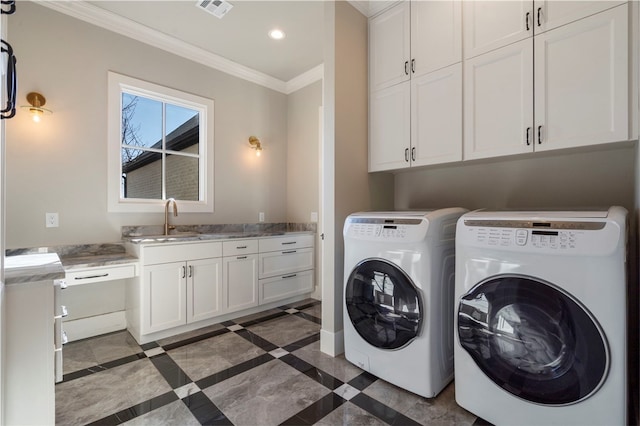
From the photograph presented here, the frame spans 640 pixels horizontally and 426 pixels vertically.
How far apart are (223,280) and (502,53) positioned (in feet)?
8.84

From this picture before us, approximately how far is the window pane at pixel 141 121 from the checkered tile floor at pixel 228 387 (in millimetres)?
1801

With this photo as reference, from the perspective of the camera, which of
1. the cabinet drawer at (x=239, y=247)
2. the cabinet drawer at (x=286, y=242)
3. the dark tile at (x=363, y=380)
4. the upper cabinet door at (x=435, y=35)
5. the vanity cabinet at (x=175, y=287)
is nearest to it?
the dark tile at (x=363, y=380)

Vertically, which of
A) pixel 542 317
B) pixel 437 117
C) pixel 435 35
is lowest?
pixel 542 317

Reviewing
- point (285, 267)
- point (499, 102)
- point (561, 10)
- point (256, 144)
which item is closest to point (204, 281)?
point (285, 267)

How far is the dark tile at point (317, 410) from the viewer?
1.47m

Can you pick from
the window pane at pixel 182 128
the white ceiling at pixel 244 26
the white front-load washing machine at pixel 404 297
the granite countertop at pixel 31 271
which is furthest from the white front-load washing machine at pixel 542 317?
the window pane at pixel 182 128

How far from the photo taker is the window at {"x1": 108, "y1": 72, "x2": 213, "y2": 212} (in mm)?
2646

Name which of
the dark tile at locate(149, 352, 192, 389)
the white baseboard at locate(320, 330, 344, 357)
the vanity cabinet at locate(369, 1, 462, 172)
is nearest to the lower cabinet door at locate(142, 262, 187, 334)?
the dark tile at locate(149, 352, 192, 389)

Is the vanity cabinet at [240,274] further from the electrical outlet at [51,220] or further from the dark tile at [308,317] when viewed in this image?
the electrical outlet at [51,220]

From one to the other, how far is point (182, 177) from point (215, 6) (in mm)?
1618

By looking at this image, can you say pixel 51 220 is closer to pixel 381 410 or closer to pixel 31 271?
pixel 31 271

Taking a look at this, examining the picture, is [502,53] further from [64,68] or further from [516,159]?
[64,68]

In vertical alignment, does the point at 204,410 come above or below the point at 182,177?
below

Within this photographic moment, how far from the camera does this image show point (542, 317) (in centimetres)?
125
